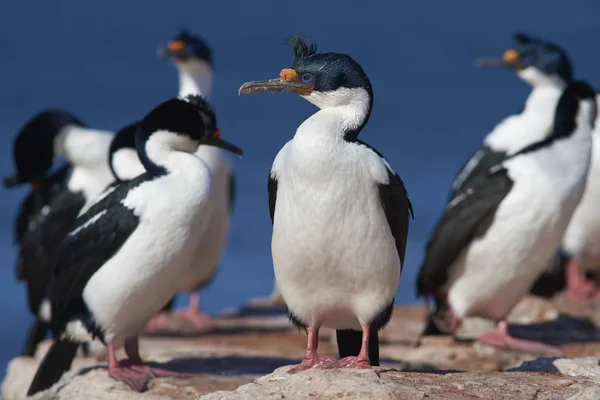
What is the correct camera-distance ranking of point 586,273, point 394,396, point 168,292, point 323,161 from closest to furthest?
point 394,396 < point 323,161 < point 168,292 < point 586,273

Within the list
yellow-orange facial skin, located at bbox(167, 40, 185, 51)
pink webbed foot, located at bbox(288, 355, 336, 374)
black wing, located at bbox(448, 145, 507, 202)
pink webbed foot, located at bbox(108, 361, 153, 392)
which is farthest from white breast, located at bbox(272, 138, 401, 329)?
yellow-orange facial skin, located at bbox(167, 40, 185, 51)

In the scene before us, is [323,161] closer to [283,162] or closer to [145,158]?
[283,162]

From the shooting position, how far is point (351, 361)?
550 cm

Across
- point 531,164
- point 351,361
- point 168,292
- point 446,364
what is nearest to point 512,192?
point 531,164

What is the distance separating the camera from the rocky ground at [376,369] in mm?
5078

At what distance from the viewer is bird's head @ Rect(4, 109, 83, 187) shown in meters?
10.2

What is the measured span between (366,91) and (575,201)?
387 cm

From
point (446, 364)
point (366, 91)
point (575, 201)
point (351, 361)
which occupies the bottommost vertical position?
point (446, 364)

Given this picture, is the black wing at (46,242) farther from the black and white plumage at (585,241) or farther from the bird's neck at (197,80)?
the black and white plumage at (585,241)

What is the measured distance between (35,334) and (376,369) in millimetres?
5465

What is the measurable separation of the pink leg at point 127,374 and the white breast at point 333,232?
1662 mm

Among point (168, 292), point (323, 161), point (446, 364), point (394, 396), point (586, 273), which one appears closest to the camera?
point (394, 396)

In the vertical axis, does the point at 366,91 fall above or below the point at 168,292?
above

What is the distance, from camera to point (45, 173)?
10.4 meters
